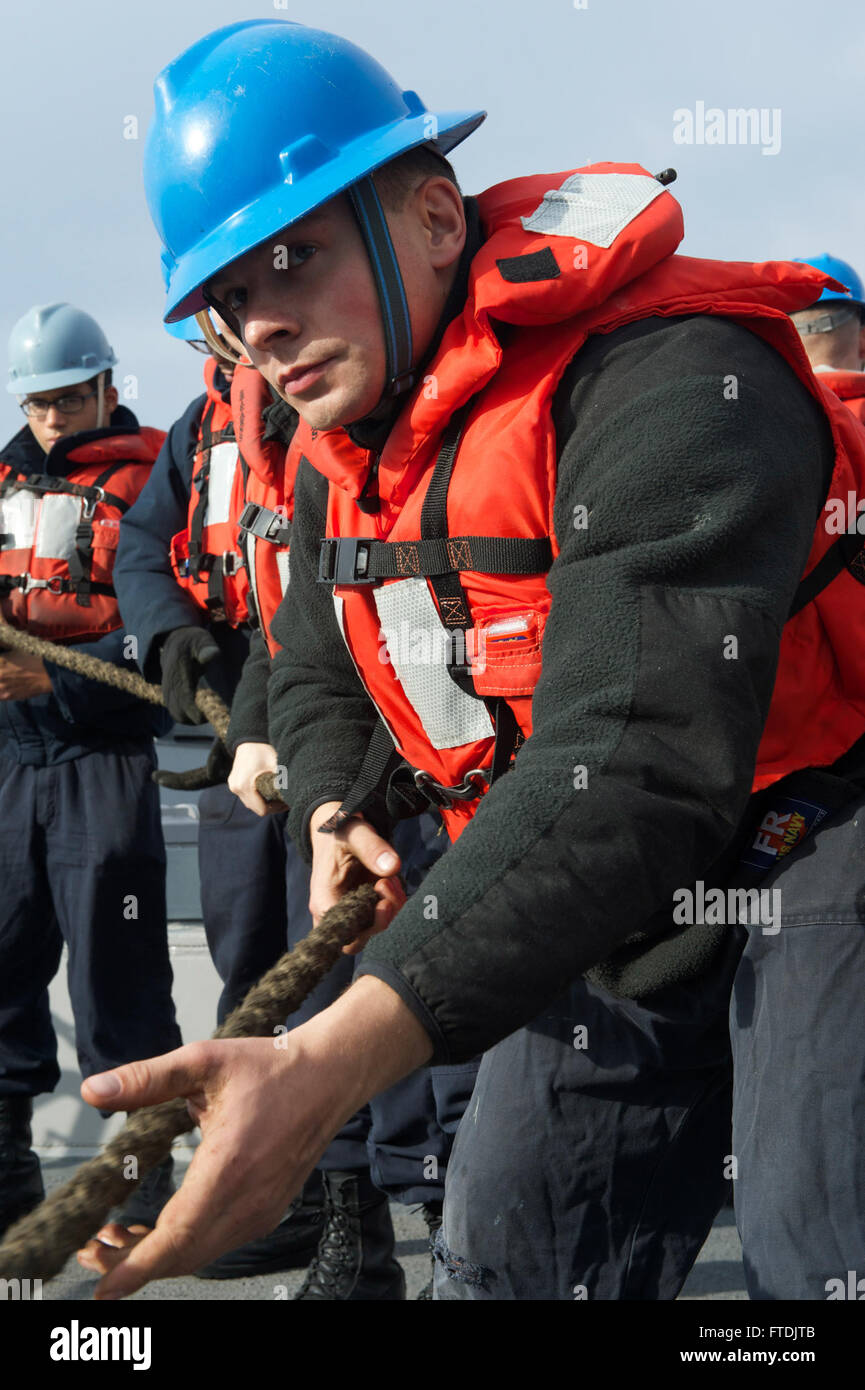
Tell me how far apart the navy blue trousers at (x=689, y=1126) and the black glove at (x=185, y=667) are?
187cm

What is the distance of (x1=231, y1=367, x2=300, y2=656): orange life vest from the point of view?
3312mm

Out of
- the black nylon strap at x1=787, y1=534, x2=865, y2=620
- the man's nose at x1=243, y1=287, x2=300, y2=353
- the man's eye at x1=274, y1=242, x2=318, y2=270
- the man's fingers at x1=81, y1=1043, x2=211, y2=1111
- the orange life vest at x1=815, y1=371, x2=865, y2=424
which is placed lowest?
the man's fingers at x1=81, y1=1043, x2=211, y2=1111

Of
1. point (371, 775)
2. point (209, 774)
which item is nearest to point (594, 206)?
point (371, 775)

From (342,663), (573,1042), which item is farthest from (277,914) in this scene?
(573,1042)

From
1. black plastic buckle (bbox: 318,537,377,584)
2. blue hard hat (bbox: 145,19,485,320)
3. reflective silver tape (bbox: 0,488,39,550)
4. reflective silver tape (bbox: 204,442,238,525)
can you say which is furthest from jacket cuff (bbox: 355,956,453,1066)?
reflective silver tape (bbox: 0,488,39,550)

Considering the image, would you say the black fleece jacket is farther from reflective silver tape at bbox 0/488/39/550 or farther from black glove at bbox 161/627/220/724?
Result: reflective silver tape at bbox 0/488/39/550

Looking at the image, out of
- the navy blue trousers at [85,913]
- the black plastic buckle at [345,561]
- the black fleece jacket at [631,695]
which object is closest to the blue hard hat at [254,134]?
the black plastic buckle at [345,561]

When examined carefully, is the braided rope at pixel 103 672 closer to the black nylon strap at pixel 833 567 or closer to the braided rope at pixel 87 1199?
the black nylon strap at pixel 833 567

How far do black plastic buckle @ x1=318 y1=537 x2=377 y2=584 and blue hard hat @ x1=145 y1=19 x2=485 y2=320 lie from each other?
371 mm

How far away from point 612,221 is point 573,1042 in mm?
1062

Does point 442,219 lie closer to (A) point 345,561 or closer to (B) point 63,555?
(A) point 345,561

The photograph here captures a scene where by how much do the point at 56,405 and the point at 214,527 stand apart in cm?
140
